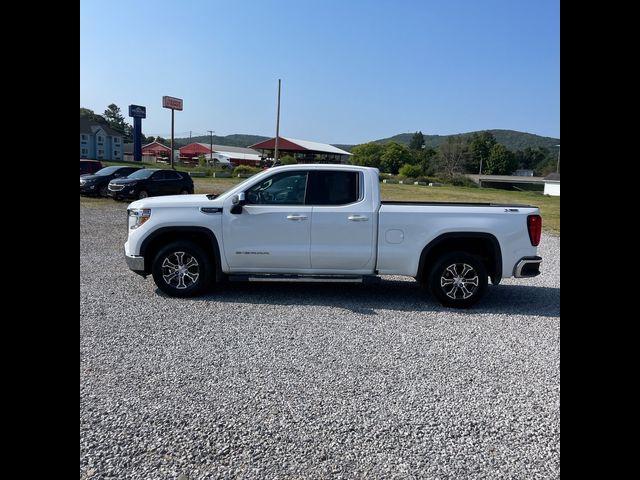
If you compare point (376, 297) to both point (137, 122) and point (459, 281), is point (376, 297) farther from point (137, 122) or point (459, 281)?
point (137, 122)

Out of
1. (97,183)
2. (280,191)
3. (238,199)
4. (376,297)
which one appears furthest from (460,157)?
(238,199)

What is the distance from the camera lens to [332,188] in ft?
23.1

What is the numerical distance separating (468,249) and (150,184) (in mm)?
17639

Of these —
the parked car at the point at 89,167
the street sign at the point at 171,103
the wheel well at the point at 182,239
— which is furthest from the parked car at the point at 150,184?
the street sign at the point at 171,103

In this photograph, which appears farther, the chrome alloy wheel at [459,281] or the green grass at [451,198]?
the green grass at [451,198]

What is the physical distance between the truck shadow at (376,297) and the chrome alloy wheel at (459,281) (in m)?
0.23

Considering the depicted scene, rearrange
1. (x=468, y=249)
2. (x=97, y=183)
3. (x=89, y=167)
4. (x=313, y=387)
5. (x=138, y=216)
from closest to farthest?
1. (x=313, y=387)
2. (x=138, y=216)
3. (x=468, y=249)
4. (x=97, y=183)
5. (x=89, y=167)

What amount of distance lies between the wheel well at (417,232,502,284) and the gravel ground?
53 centimetres

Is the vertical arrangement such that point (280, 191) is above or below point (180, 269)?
above

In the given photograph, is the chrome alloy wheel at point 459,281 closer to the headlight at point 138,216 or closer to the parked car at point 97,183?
the headlight at point 138,216

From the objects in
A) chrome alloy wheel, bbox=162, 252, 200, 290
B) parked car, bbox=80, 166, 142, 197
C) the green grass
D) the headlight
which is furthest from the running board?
parked car, bbox=80, 166, 142, 197

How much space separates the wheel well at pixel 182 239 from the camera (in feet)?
22.6

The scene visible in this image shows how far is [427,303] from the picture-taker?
7148mm
